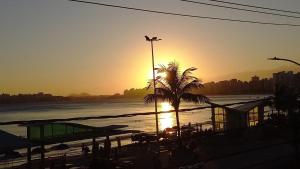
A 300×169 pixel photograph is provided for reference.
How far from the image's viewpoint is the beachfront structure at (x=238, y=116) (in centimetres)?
3334

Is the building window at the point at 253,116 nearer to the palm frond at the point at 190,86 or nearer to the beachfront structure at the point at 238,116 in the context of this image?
the beachfront structure at the point at 238,116

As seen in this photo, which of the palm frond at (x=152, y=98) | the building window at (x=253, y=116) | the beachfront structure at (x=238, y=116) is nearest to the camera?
the palm frond at (x=152, y=98)

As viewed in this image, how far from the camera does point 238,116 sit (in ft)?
110

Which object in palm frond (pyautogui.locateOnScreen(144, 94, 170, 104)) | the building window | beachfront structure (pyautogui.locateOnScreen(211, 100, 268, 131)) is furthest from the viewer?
the building window

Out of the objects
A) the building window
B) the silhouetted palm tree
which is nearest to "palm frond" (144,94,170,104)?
the silhouetted palm tree

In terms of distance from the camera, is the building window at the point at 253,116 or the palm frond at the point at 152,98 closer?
the palm frond at the point at 152,98

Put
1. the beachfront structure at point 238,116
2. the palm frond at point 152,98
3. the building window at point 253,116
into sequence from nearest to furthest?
the palm frond at point 152,98
the beachfront structure at point 238,116
the building window at point 253,116

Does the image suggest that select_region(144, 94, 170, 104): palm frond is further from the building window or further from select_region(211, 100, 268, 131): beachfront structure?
the building window

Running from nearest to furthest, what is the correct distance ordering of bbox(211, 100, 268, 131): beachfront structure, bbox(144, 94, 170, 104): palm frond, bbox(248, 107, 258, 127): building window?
bbox(144, 94, 170, 104): palm frond
bbox(211, 100, 268, 131): beachfront structure
bbox(248, 107, 258, 127): building window

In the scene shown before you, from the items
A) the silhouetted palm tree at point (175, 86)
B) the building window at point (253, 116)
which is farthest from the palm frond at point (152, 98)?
the building window at point (253, 116)

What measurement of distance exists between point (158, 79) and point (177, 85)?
1.14 m

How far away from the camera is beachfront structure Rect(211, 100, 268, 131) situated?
109 ft

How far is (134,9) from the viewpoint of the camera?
15.0 m

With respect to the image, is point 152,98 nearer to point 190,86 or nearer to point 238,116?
point 190,86
